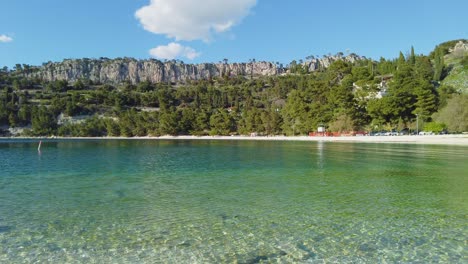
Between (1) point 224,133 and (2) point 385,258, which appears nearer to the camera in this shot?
(2) point 385,258

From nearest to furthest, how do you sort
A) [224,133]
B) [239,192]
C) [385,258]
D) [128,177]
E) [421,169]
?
[385,258] < [239,192] < [128,177] < [421,169] < [224,133]

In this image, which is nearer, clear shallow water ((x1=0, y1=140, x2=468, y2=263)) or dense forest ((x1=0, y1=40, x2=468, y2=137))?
clear shallow water ((x1=0, y1=140, x2=468, y2=263))

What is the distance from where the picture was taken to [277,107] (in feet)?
445

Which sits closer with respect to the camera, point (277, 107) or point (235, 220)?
point (235, 220)

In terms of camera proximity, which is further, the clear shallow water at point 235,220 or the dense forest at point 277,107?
the dense forest at point 277,107

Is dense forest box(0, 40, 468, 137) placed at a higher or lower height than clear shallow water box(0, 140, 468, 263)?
higher

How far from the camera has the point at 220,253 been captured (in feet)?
28.9

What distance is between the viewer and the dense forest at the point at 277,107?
9025 centimetres

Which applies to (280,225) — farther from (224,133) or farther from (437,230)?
(224,133)

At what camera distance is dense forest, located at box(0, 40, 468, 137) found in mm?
90250

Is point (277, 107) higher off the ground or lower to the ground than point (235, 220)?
higher

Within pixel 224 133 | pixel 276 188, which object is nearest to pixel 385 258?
pixel 276 188

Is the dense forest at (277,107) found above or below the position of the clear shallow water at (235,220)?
above

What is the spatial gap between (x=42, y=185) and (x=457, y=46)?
22554 cm
